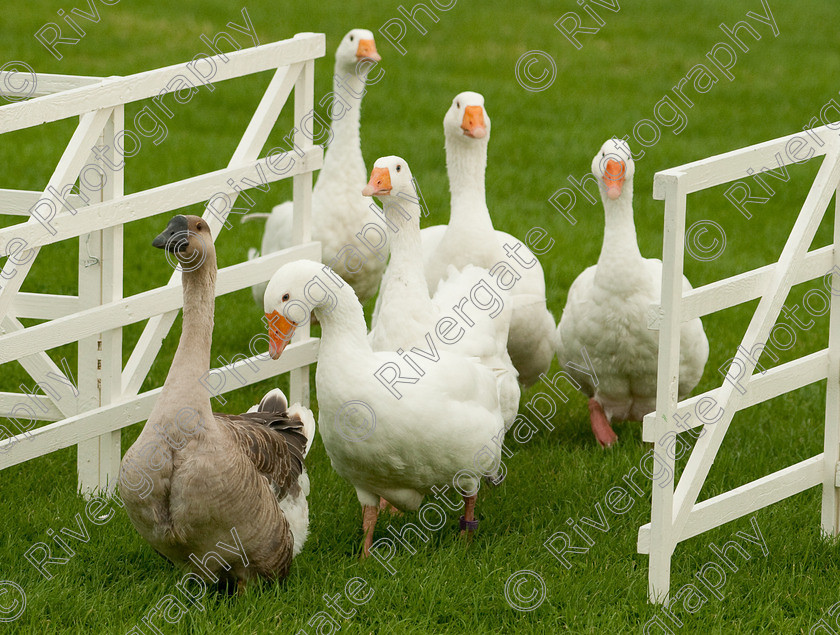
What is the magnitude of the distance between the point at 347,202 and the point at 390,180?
5.28 feet

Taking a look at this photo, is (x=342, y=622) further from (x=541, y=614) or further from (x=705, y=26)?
(x=705, y=26)

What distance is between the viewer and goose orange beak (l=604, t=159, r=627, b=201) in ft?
21.0

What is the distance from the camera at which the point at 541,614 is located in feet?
16.1

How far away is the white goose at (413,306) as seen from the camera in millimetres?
5855

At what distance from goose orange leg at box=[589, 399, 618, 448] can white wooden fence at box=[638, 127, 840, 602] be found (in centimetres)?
175

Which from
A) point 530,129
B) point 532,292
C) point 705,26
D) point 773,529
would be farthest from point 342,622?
point 705,26

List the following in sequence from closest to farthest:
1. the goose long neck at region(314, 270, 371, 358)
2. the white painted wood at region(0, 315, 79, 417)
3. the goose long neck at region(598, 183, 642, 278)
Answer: the goose long neck at region(314, 270, 371, 358) < the white painted wood at region(0, 315, 79, 417) < the goose long neck at region(598, 183, 642, 278)

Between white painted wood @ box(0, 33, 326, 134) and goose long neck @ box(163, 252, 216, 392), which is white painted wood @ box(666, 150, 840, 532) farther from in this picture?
white painted wood @ box(0, 33, 326, 134)

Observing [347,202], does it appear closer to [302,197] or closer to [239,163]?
[302,197]
